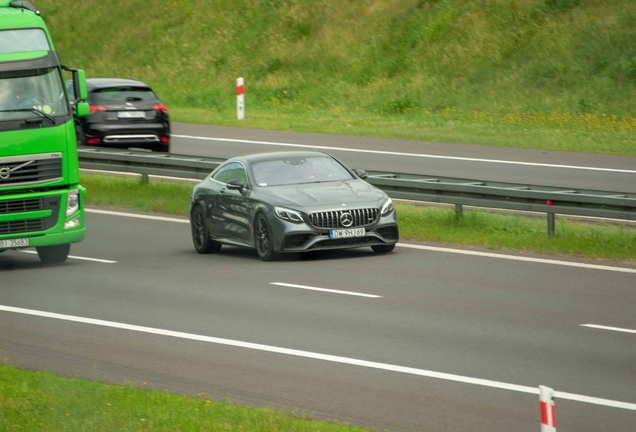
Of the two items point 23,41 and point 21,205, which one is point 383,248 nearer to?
point 21,205

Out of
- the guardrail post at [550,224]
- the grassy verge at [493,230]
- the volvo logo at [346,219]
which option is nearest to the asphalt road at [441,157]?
the grassy verge at [493,230]

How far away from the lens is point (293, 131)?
3231cm

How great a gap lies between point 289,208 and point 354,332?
4.61 meters

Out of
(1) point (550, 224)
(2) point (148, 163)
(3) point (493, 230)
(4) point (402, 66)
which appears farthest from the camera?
(4) point (402, 66)

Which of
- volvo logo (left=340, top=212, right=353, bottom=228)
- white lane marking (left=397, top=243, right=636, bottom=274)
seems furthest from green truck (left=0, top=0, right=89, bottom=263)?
white lane marking (left=397, top=243, right=636, bottom=274)

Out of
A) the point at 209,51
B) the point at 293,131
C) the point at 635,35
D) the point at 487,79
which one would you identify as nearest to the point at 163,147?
the point at 293,131

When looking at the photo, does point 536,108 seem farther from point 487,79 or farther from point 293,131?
point 293,131

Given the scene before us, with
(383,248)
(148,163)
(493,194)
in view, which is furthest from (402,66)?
(383,248)

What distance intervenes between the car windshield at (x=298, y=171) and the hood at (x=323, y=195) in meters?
0.24

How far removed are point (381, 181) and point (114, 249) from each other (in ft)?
14.9

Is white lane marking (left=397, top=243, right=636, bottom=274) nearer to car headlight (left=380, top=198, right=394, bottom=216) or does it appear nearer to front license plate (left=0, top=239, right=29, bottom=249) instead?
car headlight (left=380, top=198, right=394, bottom=216)

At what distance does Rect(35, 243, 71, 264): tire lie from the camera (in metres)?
16.6

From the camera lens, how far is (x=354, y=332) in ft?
36.8

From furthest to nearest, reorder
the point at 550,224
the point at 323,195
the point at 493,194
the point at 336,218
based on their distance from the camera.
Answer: the point at 493,194
the point at 550,224
the point at 323,195
the point at 336,218
